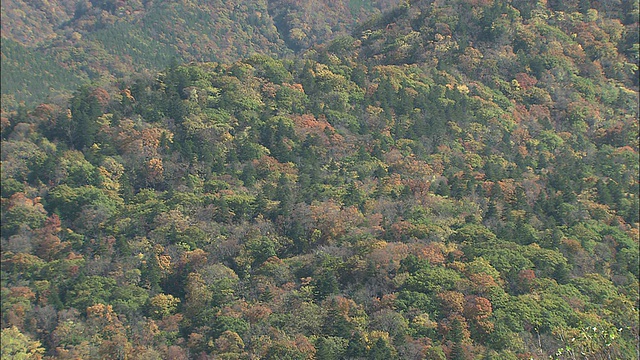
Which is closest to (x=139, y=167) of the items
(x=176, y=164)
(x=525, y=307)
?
(x=176, y=164)

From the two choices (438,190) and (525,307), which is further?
(438,190)

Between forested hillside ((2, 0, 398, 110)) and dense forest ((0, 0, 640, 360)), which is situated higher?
dense forest ((0, 0, 640, 360))

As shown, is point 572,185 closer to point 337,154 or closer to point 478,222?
point 478,222

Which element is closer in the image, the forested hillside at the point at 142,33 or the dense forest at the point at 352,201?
the dense forest at the point at 352,201

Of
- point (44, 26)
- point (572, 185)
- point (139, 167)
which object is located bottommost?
point (44, 26)

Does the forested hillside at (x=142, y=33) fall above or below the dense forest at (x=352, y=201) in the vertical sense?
below
